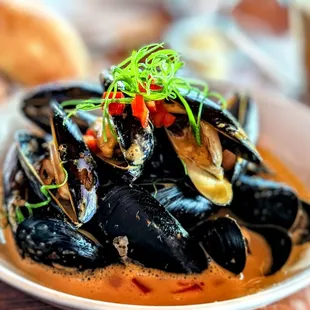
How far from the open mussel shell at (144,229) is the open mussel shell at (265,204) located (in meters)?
0.22

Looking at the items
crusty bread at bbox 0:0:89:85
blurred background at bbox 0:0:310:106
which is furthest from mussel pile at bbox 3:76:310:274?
crusty bread at bbox 0:0:89:85

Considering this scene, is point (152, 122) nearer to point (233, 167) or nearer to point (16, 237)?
point (233, 167)

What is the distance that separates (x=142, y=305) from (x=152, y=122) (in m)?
0.37

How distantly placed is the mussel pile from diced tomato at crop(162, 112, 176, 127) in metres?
0.01

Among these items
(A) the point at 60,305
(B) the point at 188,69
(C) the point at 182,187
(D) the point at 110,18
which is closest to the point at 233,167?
(C) the point at 182,187

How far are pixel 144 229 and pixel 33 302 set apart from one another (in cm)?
29

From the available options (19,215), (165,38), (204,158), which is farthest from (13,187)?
(165,38)

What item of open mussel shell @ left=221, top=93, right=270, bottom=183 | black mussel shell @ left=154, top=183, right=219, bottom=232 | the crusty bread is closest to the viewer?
black mussel shell @ left=154, top=183, right=219, bottom=232

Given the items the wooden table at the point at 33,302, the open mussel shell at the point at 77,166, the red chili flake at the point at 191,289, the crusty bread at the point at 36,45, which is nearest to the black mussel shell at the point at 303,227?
the wooden table at the point at 33,302

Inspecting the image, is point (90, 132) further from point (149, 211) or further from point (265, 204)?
point (265, 204)

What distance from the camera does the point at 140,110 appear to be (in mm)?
1128

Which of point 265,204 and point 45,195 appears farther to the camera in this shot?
point 265,204

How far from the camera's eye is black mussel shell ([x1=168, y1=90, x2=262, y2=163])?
3.74 ft

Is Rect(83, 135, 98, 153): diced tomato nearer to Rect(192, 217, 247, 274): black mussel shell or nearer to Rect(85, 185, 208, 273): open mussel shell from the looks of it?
Rect(85, 185, 208, 273): open mussel shell
